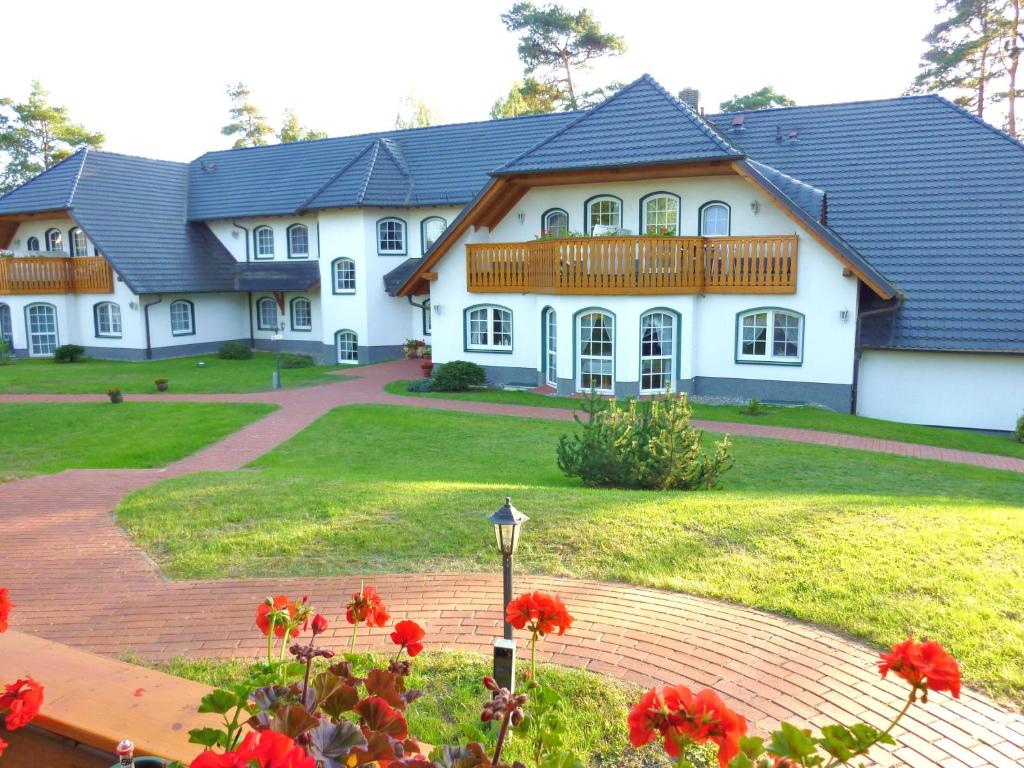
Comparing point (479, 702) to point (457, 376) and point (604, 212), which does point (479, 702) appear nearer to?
point (457, 376)

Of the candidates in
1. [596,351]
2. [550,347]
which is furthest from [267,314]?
[596,351]

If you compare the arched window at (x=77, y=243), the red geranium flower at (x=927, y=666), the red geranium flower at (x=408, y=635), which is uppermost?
the arched window at (x=77, y=243)

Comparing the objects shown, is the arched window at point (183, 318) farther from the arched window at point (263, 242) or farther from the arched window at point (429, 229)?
the arched window at point (429, 229)

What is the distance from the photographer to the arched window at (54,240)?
3073 centimetres

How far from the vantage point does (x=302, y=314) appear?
30375 millimetres

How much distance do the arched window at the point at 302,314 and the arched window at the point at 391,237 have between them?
415cm

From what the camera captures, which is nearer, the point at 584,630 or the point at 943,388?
the point at 584,630

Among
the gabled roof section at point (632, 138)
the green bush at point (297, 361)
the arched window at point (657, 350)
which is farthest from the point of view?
the green bush at point (297, 361)

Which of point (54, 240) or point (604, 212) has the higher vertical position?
point (54, 240)

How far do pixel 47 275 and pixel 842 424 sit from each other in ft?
89.9

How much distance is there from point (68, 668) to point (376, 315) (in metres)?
23.8

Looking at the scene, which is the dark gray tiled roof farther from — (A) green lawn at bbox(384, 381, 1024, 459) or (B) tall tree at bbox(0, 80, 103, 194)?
(B) tall tree at bbox(0, 80, 103, 194)

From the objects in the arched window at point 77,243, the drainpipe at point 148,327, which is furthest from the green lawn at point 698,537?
the arched window at point 77,243

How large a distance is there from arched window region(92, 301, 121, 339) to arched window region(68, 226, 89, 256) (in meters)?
2.27
